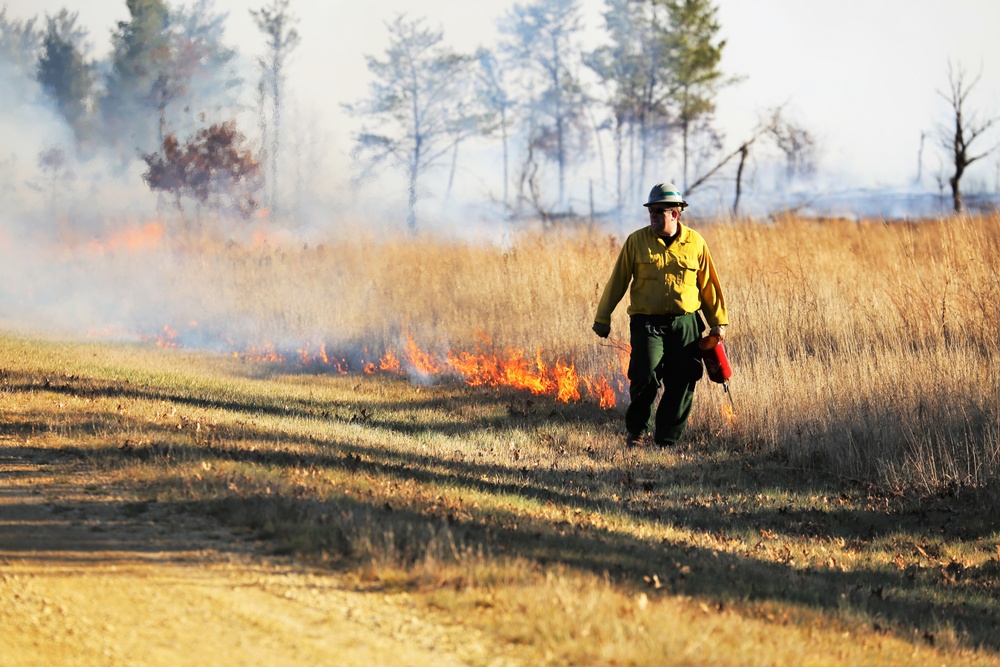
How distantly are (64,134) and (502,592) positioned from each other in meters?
43.1

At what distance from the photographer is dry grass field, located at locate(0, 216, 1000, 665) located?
569cm

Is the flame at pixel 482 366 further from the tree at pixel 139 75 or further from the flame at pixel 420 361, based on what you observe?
the tree at pixel 139 75

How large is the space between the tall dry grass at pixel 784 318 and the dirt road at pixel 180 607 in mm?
6425

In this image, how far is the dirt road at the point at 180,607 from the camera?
4582 millimetres

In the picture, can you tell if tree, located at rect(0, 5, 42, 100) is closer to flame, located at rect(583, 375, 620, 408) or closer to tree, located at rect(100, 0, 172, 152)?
tree, located at rect(100, 0, 172, 152)

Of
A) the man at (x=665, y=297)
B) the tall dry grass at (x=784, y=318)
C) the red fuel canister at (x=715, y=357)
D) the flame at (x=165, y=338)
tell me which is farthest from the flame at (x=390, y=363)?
the red fuel canister at (x=715, y=357)

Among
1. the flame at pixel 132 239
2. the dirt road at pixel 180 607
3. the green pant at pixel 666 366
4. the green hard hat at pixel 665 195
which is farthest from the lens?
the flame at pixel 132 239

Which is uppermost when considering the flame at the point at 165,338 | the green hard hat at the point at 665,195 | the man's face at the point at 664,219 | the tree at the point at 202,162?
the tree at the point at 202,162

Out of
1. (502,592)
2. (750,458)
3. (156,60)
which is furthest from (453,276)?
(156,60)

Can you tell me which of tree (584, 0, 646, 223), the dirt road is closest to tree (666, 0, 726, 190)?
tree (584, 0, 646, 223)

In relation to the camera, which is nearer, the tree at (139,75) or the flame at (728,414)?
the flame at (728,414)

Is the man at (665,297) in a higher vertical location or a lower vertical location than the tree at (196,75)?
lower

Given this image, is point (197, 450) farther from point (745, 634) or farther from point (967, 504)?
point (967, 504)

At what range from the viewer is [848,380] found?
11328 millimetres
